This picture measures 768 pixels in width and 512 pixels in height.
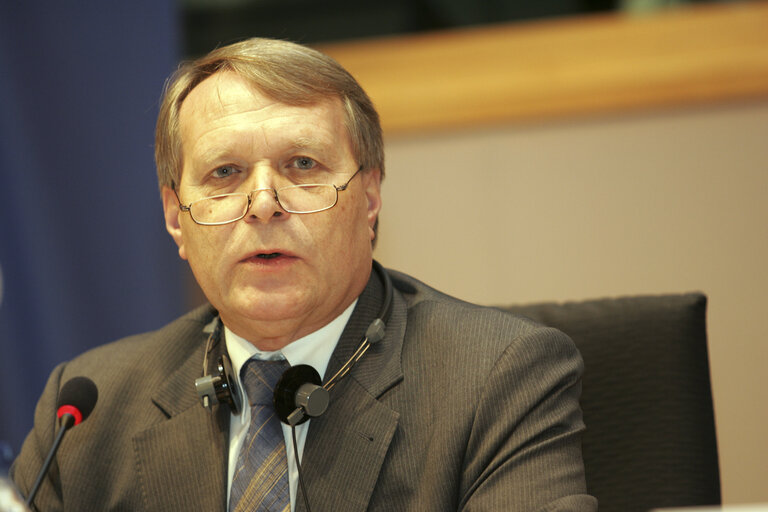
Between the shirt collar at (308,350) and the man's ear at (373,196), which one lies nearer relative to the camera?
the shirt collar at (308,350)

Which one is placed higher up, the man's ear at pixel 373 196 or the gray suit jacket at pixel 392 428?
the man's ear at pixel 373 196

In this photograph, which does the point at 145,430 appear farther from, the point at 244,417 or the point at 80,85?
the point at 80,85

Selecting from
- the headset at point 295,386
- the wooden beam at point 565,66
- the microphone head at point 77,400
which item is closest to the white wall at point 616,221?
the wooden beam at point 565,66

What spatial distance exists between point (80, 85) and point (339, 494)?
222cm

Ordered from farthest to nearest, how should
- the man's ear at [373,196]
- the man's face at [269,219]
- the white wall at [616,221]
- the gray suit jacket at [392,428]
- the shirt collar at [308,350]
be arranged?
1. the white wall at [616,221]
2. the man's ear at [373,196]
3. the shirt collar at [308,350]
4. the man's face at [269,219]
5. the gray suit jacket at [392,428]

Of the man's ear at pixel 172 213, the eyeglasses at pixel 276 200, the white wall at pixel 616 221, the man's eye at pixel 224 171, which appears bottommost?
the white wall at pixel 616 221

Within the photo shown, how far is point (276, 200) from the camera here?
1.70 m

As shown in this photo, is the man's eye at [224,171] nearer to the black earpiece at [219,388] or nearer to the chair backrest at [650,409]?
the black earpiece at [219,388]

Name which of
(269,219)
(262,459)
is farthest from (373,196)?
(262,459)

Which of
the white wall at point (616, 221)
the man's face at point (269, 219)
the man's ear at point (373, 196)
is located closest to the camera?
the man's face at point (269, 219)

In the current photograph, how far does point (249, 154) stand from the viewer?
5.74 feet

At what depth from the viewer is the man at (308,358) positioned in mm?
1621

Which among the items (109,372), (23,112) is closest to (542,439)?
A: (109,372)

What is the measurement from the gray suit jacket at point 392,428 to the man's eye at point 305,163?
1.09ft
